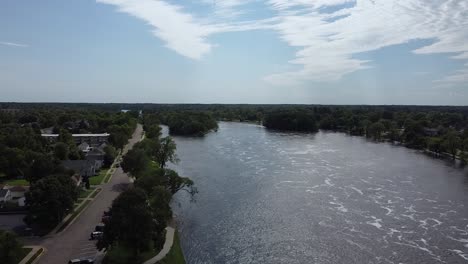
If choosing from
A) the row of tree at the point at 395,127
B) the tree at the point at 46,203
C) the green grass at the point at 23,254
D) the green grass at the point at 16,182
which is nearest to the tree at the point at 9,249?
the green grass at the point at 23,254

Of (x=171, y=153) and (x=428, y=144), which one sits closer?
(x=171, y=153)

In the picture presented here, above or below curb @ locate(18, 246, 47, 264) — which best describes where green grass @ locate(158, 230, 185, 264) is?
below

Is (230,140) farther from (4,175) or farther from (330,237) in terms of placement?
(330,237)

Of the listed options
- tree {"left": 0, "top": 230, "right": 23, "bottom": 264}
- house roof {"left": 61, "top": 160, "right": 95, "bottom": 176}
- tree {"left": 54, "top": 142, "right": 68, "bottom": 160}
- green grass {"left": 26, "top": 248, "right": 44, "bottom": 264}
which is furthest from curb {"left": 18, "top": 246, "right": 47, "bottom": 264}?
tree {"left": 54, "top": 142, "right": 68, "bottom": 160}

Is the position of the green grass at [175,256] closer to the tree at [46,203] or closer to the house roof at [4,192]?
the tree at [46,203]

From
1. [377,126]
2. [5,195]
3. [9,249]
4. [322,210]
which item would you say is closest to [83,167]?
[5,195]

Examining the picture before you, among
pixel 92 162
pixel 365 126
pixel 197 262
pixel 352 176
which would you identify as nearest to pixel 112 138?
pixel 92 162

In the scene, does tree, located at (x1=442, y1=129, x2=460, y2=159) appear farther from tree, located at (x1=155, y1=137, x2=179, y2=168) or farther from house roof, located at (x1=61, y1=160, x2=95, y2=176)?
house roof, located at (x1=61, y1=160, x2=95, y2=176)
